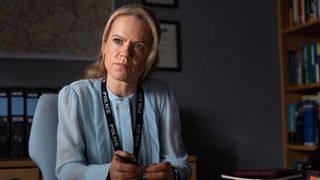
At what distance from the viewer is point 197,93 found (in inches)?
104

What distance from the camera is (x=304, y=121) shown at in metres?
2.61

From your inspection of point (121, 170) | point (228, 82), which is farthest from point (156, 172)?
point (228, 82)

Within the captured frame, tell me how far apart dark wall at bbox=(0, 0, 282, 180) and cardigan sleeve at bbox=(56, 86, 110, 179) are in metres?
1.30

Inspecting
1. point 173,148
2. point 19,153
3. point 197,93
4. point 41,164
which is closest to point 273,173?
point 173,148

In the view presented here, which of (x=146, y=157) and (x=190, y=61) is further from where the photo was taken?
(x=190, y=61)

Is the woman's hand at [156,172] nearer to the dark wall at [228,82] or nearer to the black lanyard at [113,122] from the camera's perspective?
the black lanyard at [113,122]

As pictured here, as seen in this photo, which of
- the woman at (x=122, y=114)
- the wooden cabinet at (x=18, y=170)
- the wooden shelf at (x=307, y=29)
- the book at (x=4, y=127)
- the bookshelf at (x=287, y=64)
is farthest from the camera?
the bookshelf at (x=287, y=64)

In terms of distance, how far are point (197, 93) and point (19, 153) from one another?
3.75 ft

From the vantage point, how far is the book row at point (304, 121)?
2537 mm

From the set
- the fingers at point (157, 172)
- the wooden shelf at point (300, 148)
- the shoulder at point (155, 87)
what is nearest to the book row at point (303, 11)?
the wooden shelf at point (300, 148)

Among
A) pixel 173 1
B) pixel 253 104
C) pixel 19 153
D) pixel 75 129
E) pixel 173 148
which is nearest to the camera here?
pixel 75 129

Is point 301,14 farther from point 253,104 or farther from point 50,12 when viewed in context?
point 50,12

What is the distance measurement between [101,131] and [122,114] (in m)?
0.08

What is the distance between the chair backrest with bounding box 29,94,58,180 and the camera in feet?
4.04
